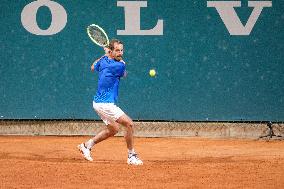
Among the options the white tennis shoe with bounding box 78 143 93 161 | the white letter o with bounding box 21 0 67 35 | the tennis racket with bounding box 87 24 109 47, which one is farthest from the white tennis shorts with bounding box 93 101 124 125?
the white letter o with bounding box 21 0 67 35

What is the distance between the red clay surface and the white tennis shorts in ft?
1.89

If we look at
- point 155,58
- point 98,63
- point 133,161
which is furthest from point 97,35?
point 155,58

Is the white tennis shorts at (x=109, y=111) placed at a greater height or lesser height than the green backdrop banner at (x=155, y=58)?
lesser

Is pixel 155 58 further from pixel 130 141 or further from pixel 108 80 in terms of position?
pixel 130 141

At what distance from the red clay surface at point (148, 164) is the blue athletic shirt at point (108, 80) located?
0.85m

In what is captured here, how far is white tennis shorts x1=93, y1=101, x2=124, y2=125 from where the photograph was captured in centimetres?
845

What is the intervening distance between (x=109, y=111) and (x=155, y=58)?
3314mm

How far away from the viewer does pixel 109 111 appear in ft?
27.9

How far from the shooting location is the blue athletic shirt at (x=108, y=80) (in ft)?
28.2

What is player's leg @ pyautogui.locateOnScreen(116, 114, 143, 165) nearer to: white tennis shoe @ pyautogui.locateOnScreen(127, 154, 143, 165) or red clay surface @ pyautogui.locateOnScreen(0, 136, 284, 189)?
white tennis shoe @ pyautogui.locateOnScreen(127, 154, 143, 165)

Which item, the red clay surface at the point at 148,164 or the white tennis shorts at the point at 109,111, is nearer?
the red clay surface at the point at 148,164

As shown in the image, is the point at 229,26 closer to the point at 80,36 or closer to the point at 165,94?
the point at 165,94

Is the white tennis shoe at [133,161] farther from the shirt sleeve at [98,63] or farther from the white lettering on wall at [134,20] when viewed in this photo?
the white lettering on wall at [134,20]

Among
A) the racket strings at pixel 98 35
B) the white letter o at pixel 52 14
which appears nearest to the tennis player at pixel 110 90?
the racket strings at pixel 98 35
